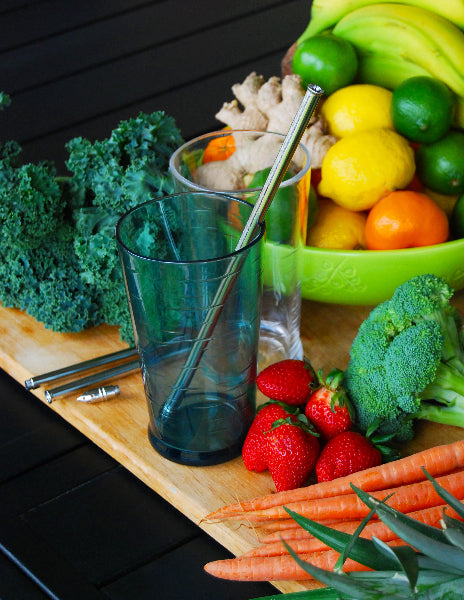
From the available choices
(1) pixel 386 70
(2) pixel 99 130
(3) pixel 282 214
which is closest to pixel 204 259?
(3) pixel 282 214

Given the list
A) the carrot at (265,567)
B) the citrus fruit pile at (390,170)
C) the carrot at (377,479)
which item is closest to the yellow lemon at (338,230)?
the citrus fruit pile at (390,170)

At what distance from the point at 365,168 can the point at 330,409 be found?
0.32 metres

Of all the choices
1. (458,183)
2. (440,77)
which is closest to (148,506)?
(458,183)

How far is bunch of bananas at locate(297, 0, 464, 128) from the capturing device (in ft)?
3.79

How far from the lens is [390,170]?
1.04 m

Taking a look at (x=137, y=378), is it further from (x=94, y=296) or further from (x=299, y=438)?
(x=299, y=438)

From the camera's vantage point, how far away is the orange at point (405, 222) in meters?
1.02

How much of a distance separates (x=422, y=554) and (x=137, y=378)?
1.51 feet

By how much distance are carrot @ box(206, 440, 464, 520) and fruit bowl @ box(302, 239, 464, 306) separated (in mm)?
255

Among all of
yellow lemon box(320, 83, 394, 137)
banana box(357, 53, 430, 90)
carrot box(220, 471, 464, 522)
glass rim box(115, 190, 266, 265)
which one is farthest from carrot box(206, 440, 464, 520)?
banana box(357, 53, 430, 90)

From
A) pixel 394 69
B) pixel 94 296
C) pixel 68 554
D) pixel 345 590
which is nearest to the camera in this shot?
pixel 345 590

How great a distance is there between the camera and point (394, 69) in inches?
47.4

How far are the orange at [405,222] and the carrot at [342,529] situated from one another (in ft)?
1.15

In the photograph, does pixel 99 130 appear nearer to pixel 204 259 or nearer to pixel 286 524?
pixel 204 259
